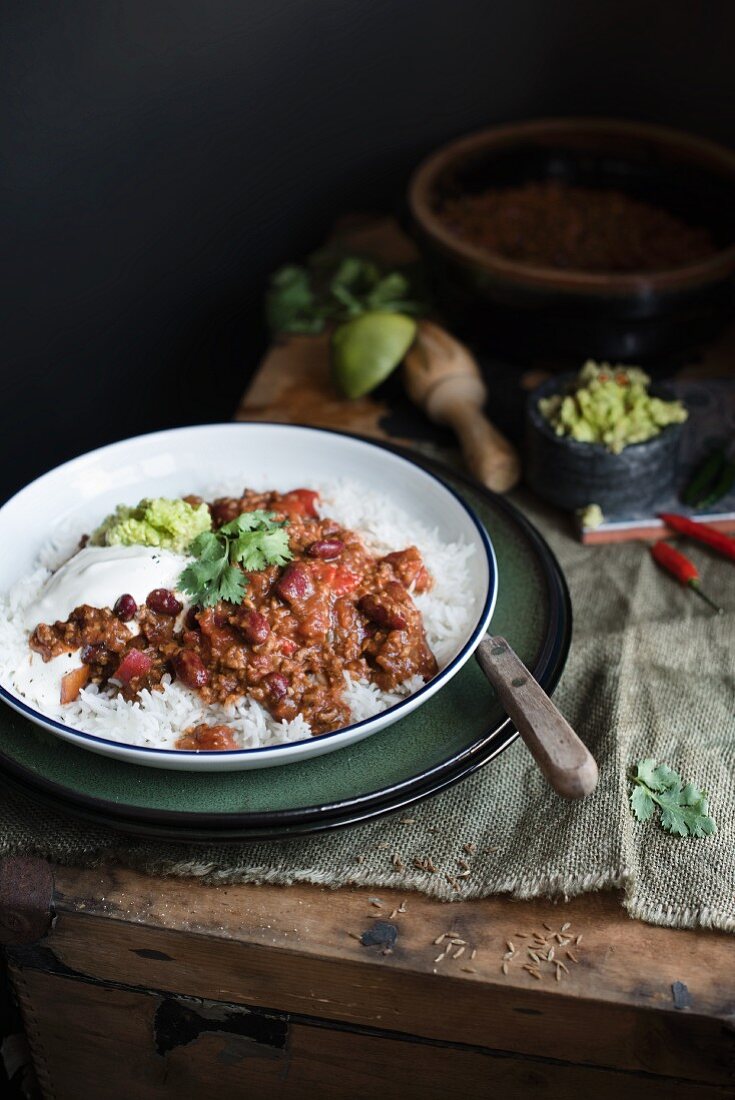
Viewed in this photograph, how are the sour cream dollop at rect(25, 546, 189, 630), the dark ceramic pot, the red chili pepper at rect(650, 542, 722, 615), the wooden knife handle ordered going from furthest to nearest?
the dark ceramic pot
the red chili pepper at rect(650, 542, 722, 615)
the sour cream dollop at rect(25, 546, 189, 630)
the wooden knife handle

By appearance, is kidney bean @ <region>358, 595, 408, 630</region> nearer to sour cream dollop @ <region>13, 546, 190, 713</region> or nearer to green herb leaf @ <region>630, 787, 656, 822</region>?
sour cream dollop @ <region>13, 546, 190, 713</region>

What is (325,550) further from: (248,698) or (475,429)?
(475,429)

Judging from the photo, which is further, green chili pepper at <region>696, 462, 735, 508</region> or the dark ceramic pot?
green chili pepper at <region>696, 462, 735, 508</region>

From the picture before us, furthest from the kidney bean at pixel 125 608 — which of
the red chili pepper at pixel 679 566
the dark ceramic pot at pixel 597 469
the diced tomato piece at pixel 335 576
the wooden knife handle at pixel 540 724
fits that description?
the red chili pepper at pixel 679 566

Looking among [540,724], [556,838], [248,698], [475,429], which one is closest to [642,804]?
[556,838]

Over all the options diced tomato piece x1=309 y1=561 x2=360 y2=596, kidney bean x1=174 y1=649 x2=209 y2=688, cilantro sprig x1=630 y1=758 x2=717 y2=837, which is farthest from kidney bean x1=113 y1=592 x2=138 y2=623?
cilantro sprig x1=630 y1=758 x2=717 y2=837

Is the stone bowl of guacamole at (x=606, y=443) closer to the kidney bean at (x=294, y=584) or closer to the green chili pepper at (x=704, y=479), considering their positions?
the green chili pepper at (x=704, y=479)
